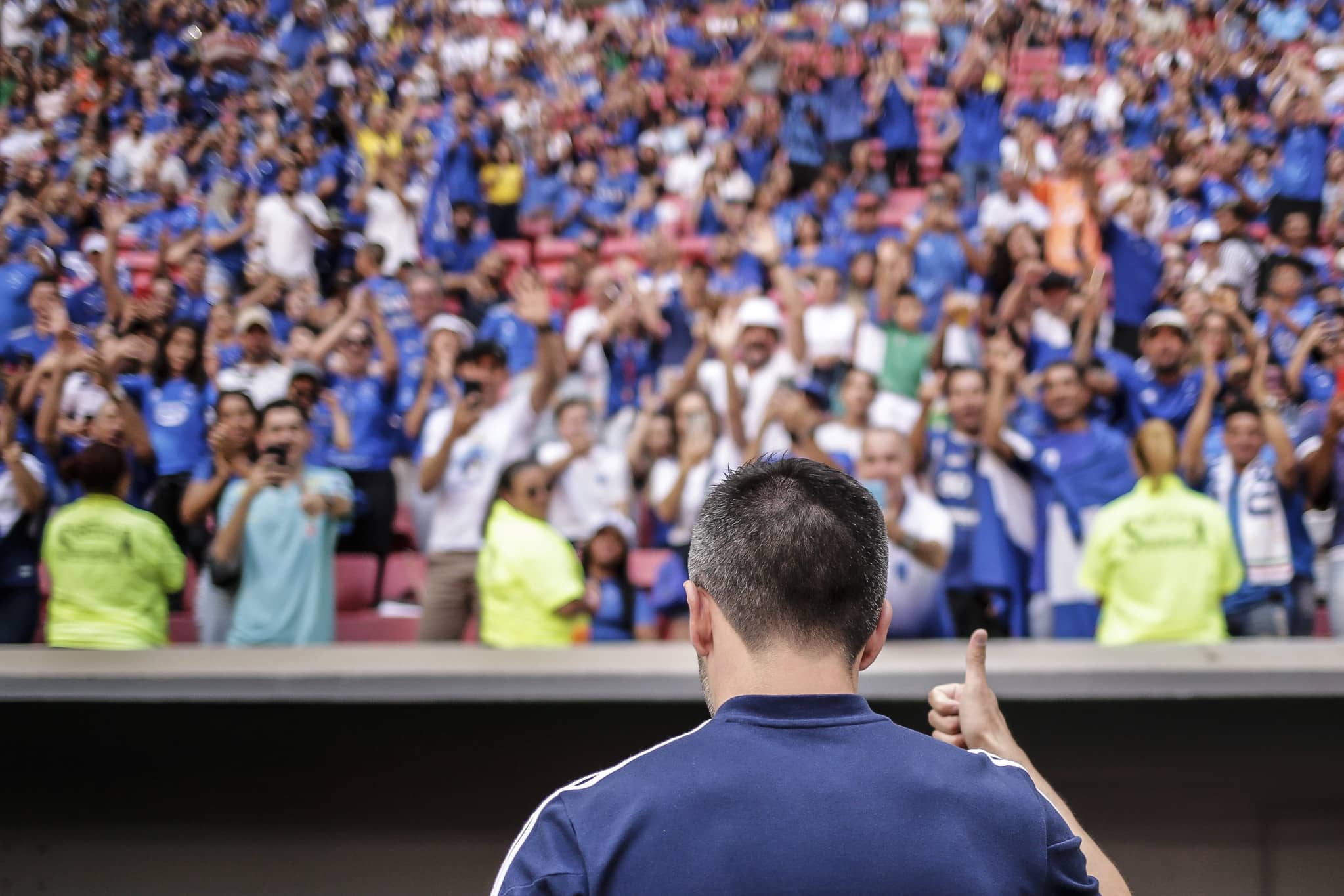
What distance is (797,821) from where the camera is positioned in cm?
108

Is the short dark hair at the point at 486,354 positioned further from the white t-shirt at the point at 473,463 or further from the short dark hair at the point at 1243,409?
the short dark hair at the point at 1243,409

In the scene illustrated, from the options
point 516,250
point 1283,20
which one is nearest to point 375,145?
point 516,250

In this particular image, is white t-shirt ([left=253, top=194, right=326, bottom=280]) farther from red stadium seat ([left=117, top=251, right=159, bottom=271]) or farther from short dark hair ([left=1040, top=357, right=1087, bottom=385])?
short dark hair ([left=1040, top=357, right=1087, bottom=385])

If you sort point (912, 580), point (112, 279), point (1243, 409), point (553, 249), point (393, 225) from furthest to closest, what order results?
point (553, 249), point (393, 225), point (112, 279), point (1243, 409), point (912, 580)

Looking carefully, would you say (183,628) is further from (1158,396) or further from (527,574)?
(1158,396)

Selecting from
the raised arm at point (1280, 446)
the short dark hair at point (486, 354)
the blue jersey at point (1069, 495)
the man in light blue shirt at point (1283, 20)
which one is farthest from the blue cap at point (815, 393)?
the man in light blue shirt at point (1283, 20)

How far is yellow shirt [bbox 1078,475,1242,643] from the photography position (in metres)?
3.98

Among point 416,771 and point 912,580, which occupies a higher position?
point 912,580

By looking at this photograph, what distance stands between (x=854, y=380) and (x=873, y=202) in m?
2.44

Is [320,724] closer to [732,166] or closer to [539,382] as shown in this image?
[539,382]

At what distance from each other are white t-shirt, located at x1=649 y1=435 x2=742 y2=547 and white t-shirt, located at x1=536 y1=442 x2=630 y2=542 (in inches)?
5.7

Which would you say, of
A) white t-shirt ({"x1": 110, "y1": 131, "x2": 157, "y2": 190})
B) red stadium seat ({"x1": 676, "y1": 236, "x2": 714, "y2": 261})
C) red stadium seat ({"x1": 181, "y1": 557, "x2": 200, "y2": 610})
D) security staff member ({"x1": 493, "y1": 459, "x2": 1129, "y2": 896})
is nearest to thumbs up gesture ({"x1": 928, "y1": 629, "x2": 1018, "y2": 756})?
security staff member ({"x1": 493, "y1": 459, "x2": 1129, "y2": 896})

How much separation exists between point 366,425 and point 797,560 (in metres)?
4.66

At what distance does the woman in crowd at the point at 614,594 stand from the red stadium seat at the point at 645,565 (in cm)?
16
